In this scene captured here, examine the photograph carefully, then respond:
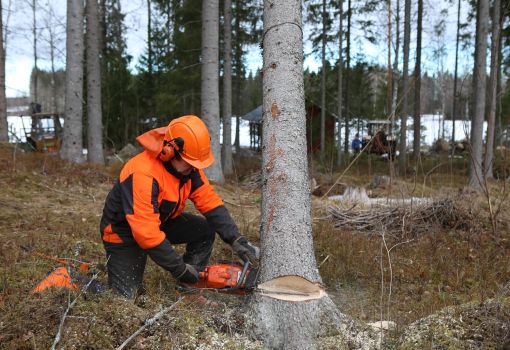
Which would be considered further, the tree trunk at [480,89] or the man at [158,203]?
the tree trunk at [480,89]

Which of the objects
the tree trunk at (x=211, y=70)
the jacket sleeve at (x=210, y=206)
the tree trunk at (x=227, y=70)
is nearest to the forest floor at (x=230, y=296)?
the jacket sleeve at (x=210, y=206)

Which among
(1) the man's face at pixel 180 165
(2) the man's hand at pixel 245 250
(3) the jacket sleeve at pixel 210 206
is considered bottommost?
(2) the man's hand at pixel 245 250

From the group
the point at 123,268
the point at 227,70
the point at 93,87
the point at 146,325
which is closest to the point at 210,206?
the point at 123,268

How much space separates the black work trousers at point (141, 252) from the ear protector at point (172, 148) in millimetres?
789

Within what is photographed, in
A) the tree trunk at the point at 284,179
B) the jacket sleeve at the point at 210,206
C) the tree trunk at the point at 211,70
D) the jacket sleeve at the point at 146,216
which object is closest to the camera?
the tree trunk at the point at 284,179

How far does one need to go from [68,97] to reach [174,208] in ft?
26.2

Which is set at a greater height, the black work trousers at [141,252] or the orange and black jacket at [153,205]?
the orange and black jacket at [153,205]

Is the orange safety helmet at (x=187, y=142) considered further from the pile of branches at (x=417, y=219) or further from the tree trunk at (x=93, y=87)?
the tree trunk at (x=93, y=87)

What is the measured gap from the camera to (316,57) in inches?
840

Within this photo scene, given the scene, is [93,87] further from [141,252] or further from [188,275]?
[188,275]

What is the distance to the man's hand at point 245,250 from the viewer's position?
3.55 m

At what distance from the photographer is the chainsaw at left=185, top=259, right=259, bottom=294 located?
3340 mm

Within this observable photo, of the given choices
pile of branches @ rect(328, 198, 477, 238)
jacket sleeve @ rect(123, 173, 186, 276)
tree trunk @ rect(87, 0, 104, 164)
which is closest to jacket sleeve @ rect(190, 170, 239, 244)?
jacket sleeve @ rect(123, 173, 186, 276)

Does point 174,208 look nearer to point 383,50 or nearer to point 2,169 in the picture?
point 2,169
